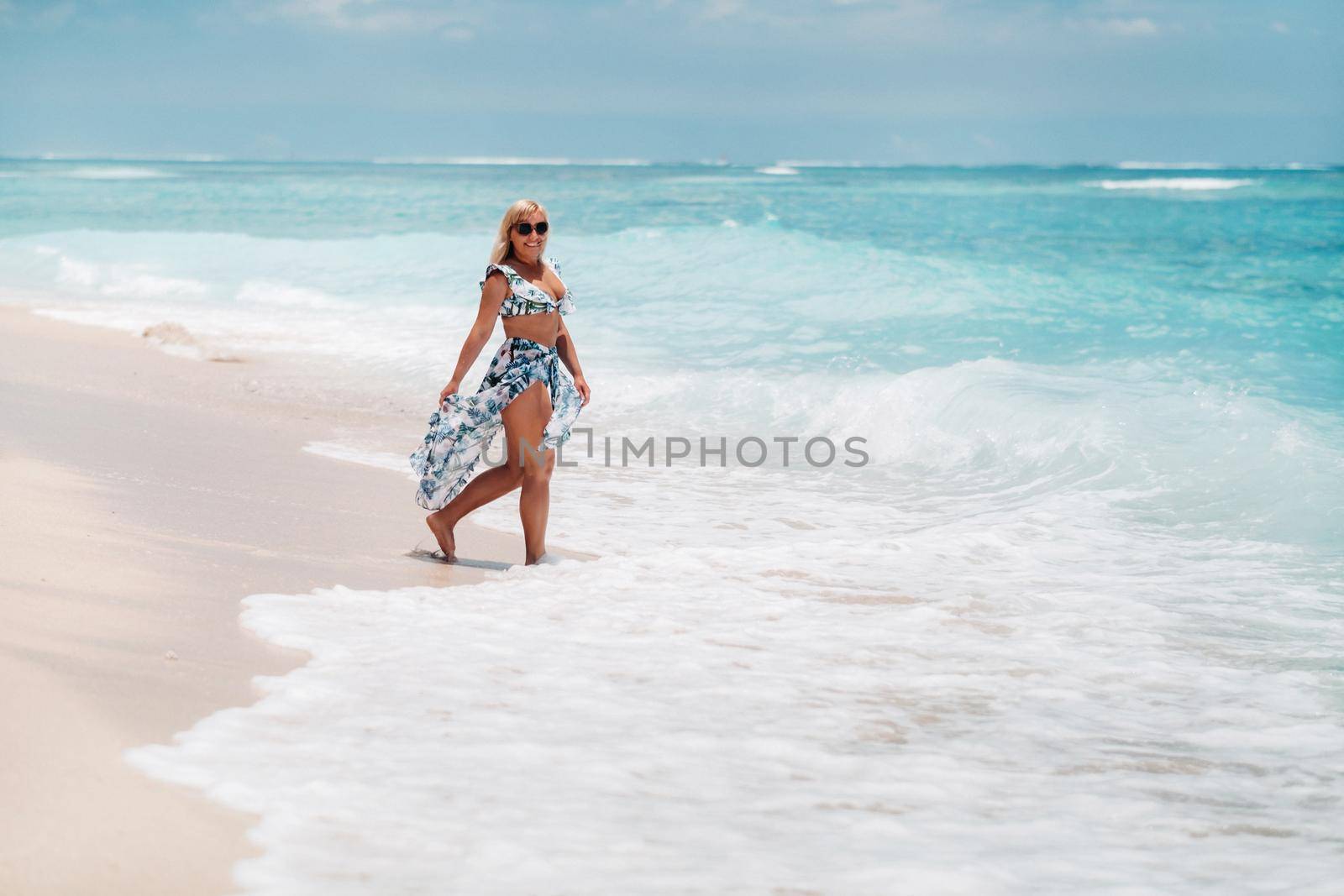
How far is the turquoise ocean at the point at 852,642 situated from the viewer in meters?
2.88

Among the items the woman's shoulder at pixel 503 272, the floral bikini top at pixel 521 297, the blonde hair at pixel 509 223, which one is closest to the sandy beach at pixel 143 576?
the floral bikini top at pixel 521 297

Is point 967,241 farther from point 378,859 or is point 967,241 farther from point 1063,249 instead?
point 378,859

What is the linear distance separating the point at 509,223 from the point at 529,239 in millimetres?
113

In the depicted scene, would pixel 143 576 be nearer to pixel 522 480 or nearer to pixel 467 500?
pixel 467 500

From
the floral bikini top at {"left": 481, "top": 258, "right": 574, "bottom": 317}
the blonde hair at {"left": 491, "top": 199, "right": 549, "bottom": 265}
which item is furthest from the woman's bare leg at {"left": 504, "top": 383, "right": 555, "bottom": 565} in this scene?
the blonde hair at {"left": 491, "top": 199, "right": 549, "bottom": 265}

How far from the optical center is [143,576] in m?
4.46

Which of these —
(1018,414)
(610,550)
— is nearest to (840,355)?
(1018,414)

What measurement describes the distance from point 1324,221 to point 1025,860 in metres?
36.3

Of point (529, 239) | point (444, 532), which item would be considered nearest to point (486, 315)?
point (529, 239)

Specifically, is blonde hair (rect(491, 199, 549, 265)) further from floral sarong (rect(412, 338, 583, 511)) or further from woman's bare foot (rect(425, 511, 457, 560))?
woman's bare foot (rect(425, 511, 457, 560))

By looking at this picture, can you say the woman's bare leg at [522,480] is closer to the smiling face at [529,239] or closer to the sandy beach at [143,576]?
the sandy beach at [143,576]

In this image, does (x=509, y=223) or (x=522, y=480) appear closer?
(x=509, y=223)

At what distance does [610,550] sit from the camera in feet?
19.5

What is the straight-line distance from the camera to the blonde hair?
5133mm
